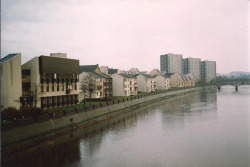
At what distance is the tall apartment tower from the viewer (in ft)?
622

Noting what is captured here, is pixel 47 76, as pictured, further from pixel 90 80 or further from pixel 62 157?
pixel 62 157

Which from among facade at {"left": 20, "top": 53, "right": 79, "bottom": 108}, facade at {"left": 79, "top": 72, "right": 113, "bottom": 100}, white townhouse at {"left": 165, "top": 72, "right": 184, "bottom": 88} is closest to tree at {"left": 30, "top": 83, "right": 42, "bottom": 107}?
facade at {"left": 20, "top": 53, "right": 79, "bottom": 108}

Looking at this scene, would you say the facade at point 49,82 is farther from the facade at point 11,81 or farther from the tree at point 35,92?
the facade at point 11,81

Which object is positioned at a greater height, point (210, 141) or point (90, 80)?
point (90, 80)

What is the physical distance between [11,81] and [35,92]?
11.4ft

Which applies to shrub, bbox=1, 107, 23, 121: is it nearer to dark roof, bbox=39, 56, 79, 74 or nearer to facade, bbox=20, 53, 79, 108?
facade, bbox=20, 53, 79, 108

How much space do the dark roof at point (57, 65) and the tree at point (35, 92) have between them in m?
2.75

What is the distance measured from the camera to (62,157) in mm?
21906

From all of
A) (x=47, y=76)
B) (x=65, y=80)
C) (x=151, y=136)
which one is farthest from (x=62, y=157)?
(x=65, y=80)

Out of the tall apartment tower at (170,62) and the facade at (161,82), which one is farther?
the tall apartment tower at (170,62)

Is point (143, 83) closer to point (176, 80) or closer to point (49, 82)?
point (176, 80)

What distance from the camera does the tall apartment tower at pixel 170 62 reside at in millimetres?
189625

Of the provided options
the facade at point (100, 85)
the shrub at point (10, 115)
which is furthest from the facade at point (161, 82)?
the shrub at point (10, 115)

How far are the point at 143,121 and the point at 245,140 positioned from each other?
16.3 m
